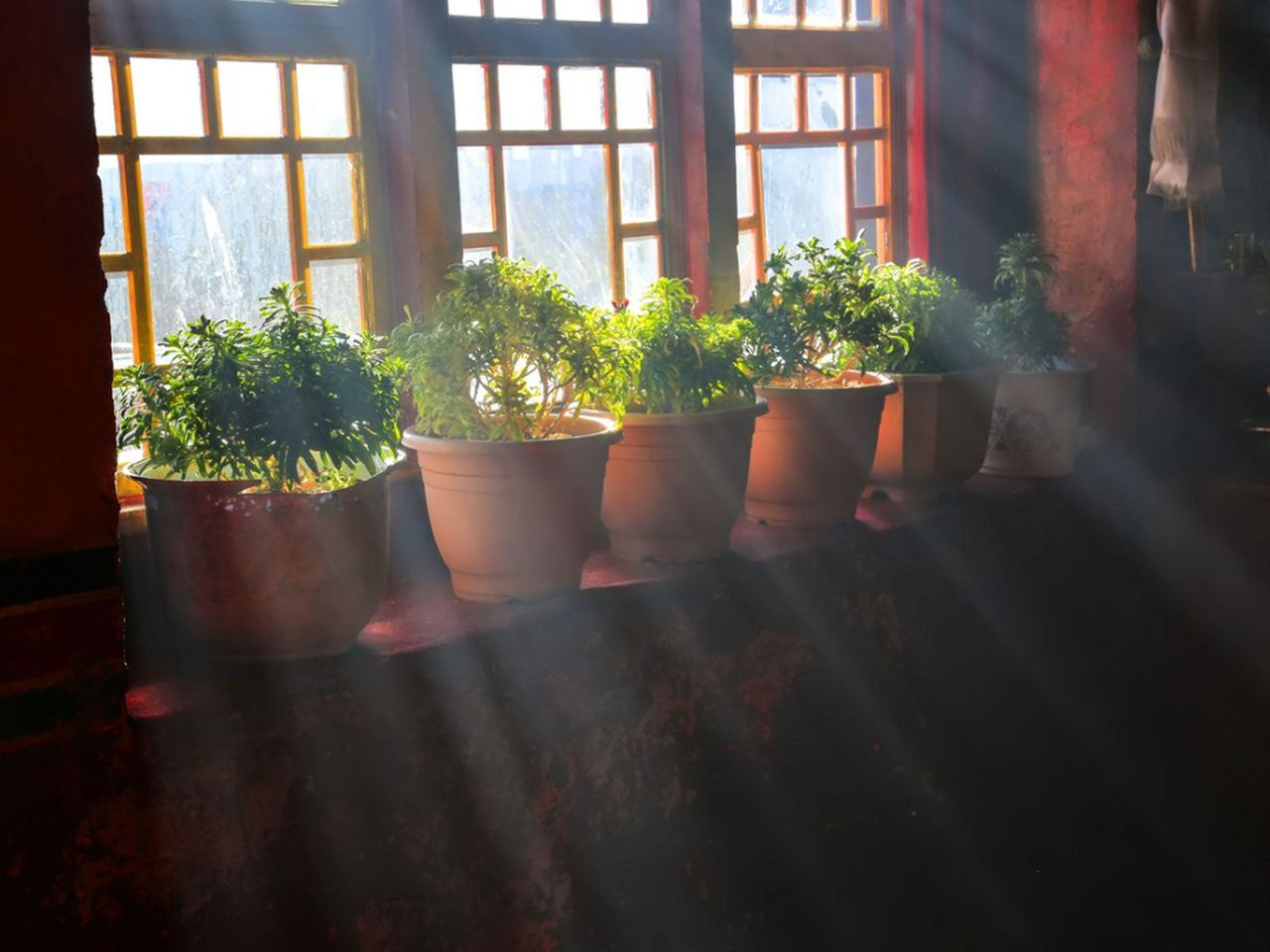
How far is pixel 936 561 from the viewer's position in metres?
3.31

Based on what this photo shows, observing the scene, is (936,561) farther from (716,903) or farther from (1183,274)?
(1183,274)

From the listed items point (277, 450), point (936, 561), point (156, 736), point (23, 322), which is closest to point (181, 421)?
point (277, 450)

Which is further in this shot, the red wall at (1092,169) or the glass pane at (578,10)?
the red wall at (1092,169)

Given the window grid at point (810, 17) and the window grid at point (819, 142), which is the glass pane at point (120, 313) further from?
the window grid at point (810, 17)

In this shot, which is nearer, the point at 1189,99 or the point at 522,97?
the point at 522,97

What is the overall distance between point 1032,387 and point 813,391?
0.89m

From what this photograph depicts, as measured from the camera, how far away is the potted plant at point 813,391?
3.08 meters

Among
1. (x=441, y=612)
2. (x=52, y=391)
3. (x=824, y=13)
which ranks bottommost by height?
(x=441, y=612)

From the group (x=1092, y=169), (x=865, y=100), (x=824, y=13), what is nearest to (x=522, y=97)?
(x=824, y=13)

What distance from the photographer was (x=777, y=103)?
3.69 m

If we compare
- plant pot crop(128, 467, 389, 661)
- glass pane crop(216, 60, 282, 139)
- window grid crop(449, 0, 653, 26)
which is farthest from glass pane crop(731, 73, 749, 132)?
plant pot crop(128, 467, 389, 661)

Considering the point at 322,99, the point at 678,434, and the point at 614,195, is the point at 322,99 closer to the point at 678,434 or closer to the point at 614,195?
the point at 614,195

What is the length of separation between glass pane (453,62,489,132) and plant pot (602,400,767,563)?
2.75 ft

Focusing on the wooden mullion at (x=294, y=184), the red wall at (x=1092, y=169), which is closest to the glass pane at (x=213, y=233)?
the wooden mullion at (x=294, y=184)
